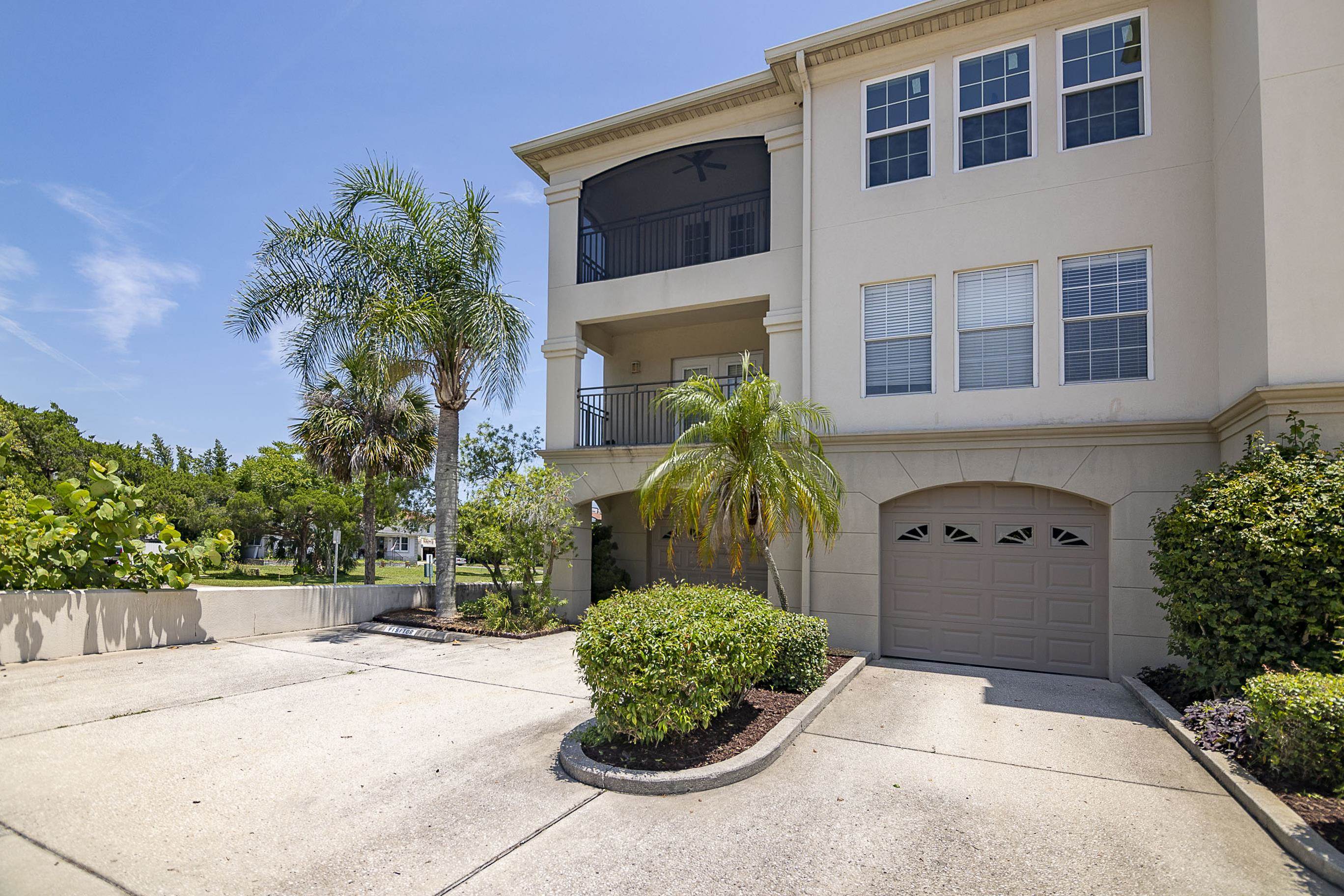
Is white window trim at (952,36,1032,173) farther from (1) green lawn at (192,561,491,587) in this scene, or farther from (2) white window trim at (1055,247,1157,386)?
(1) green lawn at (192,561,491,587)

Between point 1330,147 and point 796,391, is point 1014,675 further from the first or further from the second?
point 1330,147

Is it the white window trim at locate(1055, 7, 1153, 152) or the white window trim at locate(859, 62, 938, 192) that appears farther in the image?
the white window trim at locate(859, 62, 938, 192)

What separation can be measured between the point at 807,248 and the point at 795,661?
270 inches

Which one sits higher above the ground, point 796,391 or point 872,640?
point 796,391

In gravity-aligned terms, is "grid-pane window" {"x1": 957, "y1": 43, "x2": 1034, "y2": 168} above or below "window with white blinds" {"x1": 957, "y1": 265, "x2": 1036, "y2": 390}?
above

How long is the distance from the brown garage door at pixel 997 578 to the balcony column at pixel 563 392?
20.6 ft

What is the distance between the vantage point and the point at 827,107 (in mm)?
11594

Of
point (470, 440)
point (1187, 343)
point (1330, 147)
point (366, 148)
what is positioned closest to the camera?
point (1330, 147)

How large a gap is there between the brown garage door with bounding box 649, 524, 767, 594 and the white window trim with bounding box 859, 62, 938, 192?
6025 mm

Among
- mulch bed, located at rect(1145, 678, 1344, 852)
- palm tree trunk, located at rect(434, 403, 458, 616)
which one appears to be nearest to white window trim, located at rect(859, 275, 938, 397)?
mulch bed, located at rect(1145, 678, 1344, 852)

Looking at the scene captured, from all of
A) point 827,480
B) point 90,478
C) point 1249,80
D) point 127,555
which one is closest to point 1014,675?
point 827,480

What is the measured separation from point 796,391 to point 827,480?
79.6 inches

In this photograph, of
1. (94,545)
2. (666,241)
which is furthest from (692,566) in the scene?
(94,545)

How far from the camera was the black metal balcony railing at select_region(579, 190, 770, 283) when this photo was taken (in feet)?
46.3
